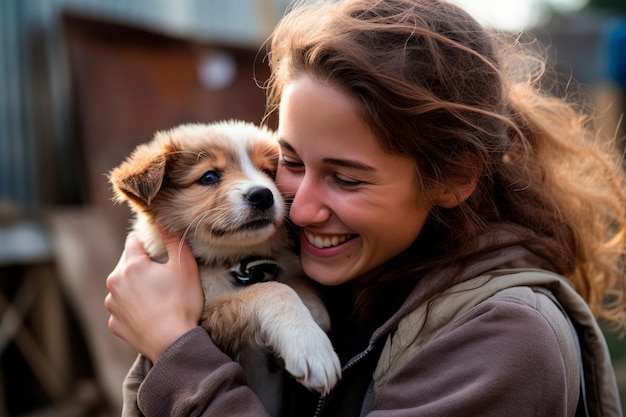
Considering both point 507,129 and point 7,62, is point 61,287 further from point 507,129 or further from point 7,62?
point 507,129

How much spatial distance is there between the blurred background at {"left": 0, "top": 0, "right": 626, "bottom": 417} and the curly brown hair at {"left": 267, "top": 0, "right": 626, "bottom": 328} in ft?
10.4

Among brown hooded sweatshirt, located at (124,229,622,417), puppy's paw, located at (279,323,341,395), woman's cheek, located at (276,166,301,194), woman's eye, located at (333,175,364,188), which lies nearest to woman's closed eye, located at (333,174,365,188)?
woman's eye, located at (333,175,364,188)

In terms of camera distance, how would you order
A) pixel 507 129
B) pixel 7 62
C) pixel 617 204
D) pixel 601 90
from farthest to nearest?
pixel 601 90 < pixel 7 62 < pixel 617 204 < pixel 507 129

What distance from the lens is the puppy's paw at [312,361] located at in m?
2.06

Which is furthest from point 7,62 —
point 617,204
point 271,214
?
point 617,204

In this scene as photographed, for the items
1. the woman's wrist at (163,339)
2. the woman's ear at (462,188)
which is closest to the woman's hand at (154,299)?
the woman's wrist at (163,339)

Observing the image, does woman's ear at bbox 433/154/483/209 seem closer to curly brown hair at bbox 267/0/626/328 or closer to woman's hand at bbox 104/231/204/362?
curly brown hair at bbox 267/0/626/328

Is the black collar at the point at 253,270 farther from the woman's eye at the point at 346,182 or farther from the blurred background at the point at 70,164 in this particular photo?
the blurred background at the point at 70,164

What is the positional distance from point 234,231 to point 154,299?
1.25 ft

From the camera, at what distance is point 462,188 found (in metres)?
2.26

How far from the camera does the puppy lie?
2.27m

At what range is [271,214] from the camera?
2465mm

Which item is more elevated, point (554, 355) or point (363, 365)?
point (554, 355)

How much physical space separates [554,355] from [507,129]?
0.84 m
